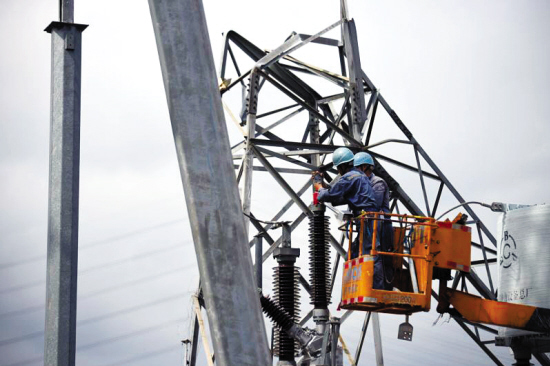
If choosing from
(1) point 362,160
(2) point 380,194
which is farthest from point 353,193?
(1) point 362,160

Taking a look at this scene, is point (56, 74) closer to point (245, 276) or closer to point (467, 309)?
point (245, 276)

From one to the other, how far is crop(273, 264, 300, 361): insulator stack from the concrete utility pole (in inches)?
256

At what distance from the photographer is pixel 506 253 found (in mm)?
13859

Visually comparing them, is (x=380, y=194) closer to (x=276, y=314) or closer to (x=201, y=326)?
(x=276, y=314)

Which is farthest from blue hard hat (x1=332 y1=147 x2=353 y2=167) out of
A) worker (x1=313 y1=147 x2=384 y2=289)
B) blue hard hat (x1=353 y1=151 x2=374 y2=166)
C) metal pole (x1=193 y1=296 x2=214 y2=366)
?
metal pole (x1=193 y1=296 x2=214 y2=366)

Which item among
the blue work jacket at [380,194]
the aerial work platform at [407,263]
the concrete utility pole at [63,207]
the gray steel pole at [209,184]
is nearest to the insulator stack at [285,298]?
the aerial work platform at [407,263]

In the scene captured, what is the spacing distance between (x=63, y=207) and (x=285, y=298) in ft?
22.0

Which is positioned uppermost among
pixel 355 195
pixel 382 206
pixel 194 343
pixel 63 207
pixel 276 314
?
pixel 355 195

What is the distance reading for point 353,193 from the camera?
1238cm

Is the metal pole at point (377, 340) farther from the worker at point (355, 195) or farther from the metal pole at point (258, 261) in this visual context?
the worker at point (355, 195)

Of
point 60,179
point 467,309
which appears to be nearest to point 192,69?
point 60,179

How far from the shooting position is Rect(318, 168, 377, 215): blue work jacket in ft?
40.5

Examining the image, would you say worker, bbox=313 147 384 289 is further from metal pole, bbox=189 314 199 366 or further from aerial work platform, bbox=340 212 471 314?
metal pole, bbox=189 314 199 366

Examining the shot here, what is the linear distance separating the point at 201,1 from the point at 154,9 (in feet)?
0.95
